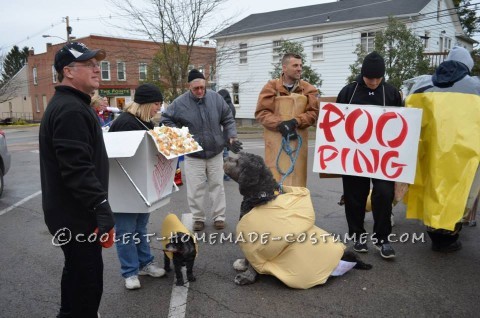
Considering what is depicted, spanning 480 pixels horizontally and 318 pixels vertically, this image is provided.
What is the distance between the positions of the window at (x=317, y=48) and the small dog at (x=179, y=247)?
2482cm

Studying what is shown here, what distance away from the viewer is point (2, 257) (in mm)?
4824

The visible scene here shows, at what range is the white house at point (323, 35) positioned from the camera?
2497 cm

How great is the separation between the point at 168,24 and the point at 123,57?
4349 millimetres

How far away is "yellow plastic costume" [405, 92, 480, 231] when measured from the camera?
3.98 m

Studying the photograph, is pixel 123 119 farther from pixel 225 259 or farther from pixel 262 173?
pixel 225 259

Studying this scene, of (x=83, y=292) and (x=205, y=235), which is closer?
(x=83, y=292)

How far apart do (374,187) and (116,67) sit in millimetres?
34470

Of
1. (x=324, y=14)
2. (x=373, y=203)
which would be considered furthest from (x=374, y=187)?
(x=324, y=14)

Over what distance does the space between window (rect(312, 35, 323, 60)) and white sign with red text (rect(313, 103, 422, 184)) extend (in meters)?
23.7

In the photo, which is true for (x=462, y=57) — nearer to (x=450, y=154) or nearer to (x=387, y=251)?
(x=450, y=154)

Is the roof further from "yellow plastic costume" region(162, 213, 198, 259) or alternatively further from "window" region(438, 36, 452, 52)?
"yellow plastic costume" region(162, 213, 198, 259)

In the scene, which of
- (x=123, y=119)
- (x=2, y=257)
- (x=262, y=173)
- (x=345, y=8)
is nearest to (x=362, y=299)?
(x=262, y=173)

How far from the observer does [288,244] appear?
3752 mm

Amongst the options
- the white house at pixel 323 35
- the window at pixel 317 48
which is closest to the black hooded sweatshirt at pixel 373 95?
the white house at pixel 323 35
